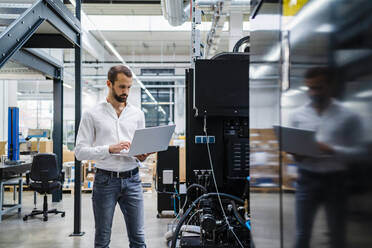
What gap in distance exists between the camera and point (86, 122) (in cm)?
204

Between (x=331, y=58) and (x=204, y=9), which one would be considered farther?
(x=204, y=9)

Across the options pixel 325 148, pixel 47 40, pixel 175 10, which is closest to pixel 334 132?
pixel 325 148

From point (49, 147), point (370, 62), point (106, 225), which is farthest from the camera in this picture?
point (49, 147)

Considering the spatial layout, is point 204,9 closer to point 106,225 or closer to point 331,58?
point 106,225

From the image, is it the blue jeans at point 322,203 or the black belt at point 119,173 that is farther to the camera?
the black belt at point 119,173

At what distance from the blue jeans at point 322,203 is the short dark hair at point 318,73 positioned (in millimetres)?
183

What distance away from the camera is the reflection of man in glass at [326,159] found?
522 mm

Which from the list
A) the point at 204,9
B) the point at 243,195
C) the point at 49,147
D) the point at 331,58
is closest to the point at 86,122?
the point at 243,195

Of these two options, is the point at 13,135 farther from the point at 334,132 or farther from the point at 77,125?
the point at 334,132

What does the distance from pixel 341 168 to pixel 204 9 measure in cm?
395

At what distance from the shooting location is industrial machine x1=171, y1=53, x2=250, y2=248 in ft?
6.80

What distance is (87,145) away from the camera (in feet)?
6.71

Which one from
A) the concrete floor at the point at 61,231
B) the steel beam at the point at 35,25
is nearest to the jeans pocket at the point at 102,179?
the steel beam at the point at 35,25

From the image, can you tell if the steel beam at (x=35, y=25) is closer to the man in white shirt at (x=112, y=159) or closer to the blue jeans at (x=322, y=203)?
the man in white shirt at (x=112, y=159)
